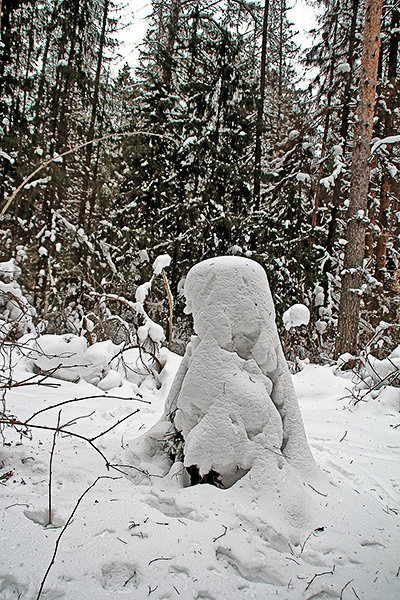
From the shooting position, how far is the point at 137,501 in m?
1.94

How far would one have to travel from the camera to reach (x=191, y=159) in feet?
32.3

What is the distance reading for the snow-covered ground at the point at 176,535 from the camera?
1444 millimetres

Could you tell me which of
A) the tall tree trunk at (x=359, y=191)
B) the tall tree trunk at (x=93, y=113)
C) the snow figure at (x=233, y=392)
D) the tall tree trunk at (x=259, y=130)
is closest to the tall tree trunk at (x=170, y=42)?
the tall tree trunk at (x=93, y=113)

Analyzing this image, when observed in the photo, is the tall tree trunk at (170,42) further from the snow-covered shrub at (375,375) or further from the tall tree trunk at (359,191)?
the snow-covered shrub at (375,375)

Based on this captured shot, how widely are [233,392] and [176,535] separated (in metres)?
0.79

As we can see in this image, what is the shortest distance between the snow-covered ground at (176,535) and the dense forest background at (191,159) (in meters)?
6.48

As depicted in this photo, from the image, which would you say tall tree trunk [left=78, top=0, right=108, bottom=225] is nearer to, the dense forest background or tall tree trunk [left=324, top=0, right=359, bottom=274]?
the dense forest background

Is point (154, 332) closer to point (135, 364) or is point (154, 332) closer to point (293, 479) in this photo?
point (135, 364)

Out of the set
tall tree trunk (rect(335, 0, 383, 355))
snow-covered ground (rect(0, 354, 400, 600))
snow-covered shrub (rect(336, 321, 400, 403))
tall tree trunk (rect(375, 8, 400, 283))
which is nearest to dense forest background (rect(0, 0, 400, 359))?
tall tree trunk (rect(375, 8, 400, 283))

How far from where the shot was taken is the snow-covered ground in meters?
1.44

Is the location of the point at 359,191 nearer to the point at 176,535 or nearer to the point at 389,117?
the point at 389,117

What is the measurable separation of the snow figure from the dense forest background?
6.25 metres

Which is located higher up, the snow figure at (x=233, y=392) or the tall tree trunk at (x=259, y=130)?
the tall tree trunk at (x=259, y=130)

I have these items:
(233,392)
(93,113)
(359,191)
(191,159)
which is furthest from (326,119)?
(233,392)
